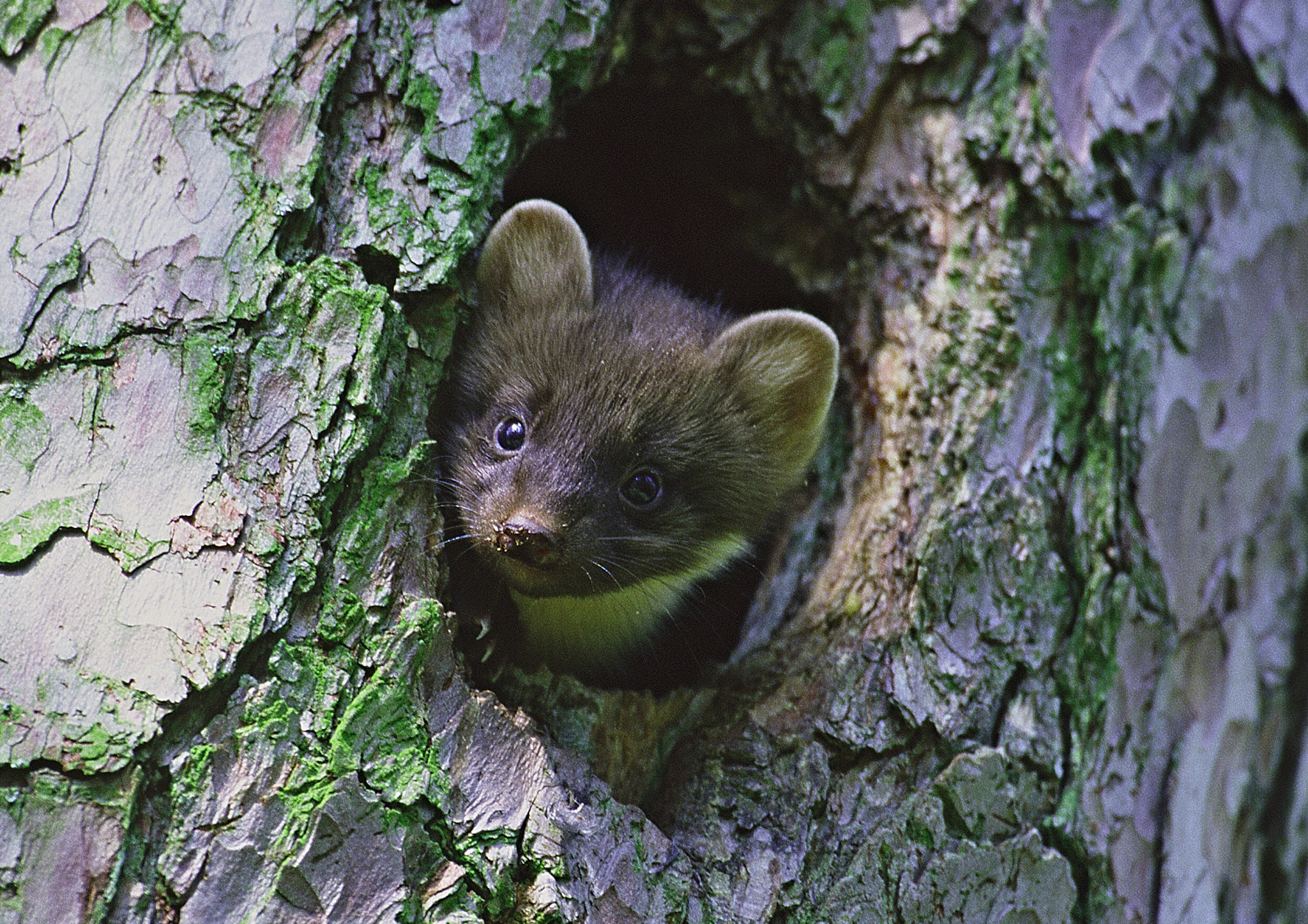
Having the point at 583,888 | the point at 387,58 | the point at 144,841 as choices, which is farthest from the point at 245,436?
the point at 583,888

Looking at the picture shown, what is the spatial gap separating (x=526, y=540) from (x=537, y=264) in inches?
45.5

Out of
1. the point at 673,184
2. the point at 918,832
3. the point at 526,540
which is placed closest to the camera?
the point at 918,832

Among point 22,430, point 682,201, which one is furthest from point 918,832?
point 682,201

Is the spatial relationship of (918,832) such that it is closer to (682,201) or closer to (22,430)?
(22,430)

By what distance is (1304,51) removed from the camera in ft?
13.5

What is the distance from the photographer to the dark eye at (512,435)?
403 centimetres

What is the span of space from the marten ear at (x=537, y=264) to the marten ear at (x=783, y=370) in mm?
595

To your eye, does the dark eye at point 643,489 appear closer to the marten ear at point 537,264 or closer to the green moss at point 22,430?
the marten ear at point 537,264

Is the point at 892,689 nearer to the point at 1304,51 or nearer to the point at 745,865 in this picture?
the point at 745,865

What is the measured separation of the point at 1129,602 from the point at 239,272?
9.57 feet

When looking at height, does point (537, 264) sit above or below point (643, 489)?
above

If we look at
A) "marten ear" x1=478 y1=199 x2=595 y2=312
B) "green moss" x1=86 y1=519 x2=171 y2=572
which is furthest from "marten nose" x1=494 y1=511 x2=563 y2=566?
"green moss" x1=86 y1=519 x2=171 y2=572

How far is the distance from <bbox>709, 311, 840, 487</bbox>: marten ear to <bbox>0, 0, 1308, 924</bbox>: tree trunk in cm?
31

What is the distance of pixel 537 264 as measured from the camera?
423 centimetres
